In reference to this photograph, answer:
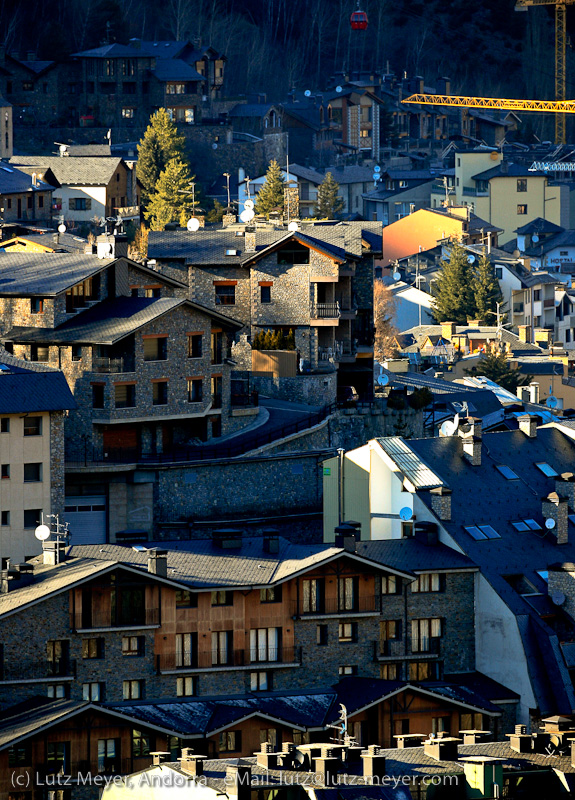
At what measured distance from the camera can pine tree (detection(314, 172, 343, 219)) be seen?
11956 cm

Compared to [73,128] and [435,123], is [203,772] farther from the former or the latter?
[435,123]

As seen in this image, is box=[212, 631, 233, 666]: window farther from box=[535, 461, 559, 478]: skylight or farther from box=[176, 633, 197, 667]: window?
box=[535, 461, 559, 478]: skylight

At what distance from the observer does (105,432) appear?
220 feet

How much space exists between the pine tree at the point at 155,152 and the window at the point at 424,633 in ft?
196

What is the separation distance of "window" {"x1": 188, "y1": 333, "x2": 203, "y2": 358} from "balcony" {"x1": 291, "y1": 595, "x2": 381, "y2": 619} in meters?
15.3

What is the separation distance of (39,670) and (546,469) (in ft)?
60.5

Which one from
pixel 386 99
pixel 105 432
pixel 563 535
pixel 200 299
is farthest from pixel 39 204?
pixel 386 99

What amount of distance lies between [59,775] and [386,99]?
432 feet

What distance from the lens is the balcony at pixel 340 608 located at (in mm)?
54741

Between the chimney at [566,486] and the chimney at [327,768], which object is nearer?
the chimney at [327,768]

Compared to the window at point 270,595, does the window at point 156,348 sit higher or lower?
higher

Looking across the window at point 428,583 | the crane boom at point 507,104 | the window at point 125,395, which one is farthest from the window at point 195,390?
the crane boom at point 507,104

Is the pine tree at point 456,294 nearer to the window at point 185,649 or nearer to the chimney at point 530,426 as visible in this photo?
the chimney at point 530,426

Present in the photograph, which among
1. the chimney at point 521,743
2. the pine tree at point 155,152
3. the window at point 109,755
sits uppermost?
the pine tree at point 155,152
